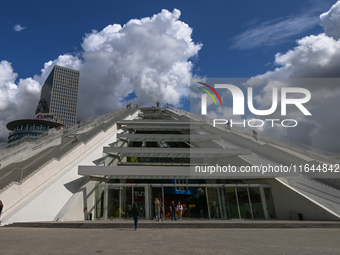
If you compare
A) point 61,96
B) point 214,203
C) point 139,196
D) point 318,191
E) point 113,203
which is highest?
point 61,96

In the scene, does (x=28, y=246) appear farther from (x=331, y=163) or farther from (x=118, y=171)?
(x=331, y=163)

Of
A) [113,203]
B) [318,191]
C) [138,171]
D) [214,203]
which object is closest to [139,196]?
[113,203]

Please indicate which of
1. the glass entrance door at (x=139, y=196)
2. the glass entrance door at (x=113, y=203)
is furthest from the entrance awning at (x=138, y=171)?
the glass entrance door at (x=113, y=203)

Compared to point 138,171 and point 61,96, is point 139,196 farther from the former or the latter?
point 61,96

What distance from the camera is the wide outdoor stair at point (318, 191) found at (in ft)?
43.0

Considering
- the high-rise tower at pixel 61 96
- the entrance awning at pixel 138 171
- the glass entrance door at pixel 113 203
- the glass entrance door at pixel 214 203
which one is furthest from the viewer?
the high-rise tower at pixel 61 96

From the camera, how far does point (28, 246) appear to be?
591 cm

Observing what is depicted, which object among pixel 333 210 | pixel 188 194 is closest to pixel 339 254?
pixel 333 210

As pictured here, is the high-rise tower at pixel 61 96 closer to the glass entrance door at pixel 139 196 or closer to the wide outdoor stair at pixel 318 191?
the glass entrance door at pixel 139 196

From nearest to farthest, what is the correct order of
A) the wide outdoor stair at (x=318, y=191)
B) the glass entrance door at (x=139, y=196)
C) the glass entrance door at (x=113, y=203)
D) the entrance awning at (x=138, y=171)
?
A: the wide outdoor stair at (x=318, y=191)
the entrance awning at (x=138, y=171)
the glass entrance door at (x=113, y=203)
the glass entrance door at (x=139, y=196)

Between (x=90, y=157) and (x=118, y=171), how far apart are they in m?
4.93

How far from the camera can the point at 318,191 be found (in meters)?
14.5

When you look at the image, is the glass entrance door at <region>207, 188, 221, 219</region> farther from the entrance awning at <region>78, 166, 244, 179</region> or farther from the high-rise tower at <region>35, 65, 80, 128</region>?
the high-rise tower at <region>35, 65, 80, 128</region>

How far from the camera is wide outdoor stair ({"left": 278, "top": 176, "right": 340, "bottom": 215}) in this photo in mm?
13109
